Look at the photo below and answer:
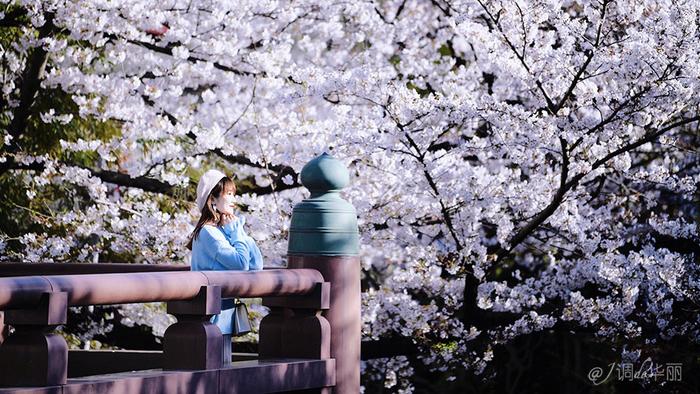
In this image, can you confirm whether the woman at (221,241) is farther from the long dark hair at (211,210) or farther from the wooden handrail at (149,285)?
the wooden handrail at (149,285)

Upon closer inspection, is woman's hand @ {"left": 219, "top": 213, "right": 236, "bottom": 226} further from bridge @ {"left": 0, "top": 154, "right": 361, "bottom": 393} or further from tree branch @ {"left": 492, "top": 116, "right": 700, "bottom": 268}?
tree branch @ {"left": 492, "top": 116, "right": 700, "bottom": 268}

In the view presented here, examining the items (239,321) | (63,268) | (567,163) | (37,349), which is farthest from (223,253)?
(567,163)

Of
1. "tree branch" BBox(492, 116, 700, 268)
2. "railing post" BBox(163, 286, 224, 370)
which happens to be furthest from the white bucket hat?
"tree branch" BBox(492, 116, 700, 268)

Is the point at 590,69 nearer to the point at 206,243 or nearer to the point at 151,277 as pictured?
the point at 206,243

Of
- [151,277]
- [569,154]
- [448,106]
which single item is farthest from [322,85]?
[151,277]

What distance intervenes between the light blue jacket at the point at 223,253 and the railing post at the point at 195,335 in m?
0.54

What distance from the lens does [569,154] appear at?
25.8ft

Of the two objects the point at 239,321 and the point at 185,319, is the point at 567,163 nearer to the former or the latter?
the point at 239,321

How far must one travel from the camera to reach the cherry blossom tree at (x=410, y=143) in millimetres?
7715

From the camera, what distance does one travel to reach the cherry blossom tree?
771 centimetres

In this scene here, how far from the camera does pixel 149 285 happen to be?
189 inches

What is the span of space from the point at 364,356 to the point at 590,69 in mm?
3206

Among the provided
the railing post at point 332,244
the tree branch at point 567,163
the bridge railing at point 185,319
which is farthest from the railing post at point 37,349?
the tree branch at point 567,163

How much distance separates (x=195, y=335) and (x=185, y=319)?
11 cm
